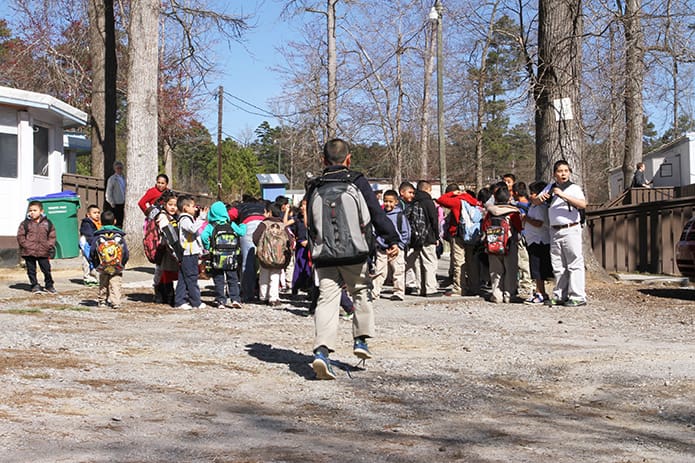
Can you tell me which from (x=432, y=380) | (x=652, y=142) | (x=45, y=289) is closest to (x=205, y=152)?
(x=652, y=142)

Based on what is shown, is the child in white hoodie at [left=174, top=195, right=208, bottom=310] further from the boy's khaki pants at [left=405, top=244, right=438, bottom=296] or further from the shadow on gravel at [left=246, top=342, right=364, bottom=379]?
the boy's khaki pants at [left=405, top=244, right=438, bottom=296]

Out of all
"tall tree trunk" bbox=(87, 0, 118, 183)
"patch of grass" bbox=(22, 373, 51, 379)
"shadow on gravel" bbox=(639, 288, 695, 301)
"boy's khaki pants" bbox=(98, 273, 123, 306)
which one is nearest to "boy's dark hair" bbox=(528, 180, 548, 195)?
"shadow on gravel" bbox=(639, 288, 695, 301)

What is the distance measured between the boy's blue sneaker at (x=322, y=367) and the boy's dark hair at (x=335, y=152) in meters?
1.59

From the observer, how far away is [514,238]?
1318cm

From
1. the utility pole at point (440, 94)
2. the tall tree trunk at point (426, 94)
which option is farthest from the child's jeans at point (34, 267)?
the tall tree trunk at point (426, 94)

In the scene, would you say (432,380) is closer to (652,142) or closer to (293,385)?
(293,385)

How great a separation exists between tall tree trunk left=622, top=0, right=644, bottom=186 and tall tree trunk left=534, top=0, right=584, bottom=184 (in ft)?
3.03

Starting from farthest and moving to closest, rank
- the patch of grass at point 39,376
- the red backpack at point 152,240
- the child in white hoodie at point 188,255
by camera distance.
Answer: the red backpack at point 152,240, the child in white hoodie at point 188,255, the patch of grass at point 39,376

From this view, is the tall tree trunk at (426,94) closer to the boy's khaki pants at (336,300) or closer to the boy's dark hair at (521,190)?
the boy's dark hair at (521,190)

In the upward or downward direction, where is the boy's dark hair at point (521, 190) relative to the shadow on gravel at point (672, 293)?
upward

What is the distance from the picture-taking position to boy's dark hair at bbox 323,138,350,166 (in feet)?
24.7

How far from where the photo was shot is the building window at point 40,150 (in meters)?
20.4

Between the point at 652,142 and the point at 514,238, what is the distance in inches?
3997

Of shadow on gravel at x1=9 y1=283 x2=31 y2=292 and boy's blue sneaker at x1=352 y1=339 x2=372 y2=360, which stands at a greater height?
shadow on gravel at x1=9 y1=283 x2=31 y2=292
